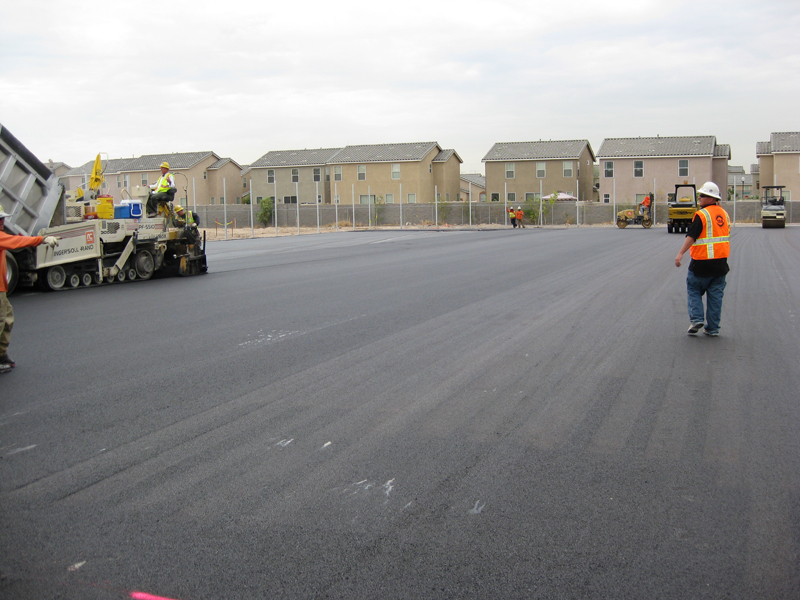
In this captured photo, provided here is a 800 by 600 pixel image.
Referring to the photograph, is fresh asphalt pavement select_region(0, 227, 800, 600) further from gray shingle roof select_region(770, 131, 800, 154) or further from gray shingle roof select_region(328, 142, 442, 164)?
gray shingle roof select_region(328, 142, 442, 164)

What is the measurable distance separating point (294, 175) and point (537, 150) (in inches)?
886

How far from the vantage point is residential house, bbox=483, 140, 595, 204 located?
63188 millimetres

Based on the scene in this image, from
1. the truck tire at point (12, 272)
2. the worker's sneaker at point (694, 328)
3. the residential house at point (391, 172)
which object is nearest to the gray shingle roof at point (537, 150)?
the residential house at point (391, 172)

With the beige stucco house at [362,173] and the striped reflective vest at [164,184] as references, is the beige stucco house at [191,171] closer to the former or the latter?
the beige stucco house at [362,173]

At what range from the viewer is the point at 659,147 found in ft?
199

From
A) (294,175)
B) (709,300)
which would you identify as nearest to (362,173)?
(294,175)

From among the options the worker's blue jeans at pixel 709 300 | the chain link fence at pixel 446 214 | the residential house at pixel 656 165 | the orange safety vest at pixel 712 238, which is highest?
the residential house at pixel 656 165

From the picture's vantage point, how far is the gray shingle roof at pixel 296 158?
69.5m

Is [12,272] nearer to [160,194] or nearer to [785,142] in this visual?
[160,194]

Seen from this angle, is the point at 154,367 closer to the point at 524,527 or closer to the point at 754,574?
the point at 524,527

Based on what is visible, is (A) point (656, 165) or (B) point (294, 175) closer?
(A) point (656, 165)

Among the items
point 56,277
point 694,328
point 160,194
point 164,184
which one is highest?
point 164,184

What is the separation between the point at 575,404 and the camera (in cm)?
613

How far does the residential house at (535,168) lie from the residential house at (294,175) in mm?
15304
